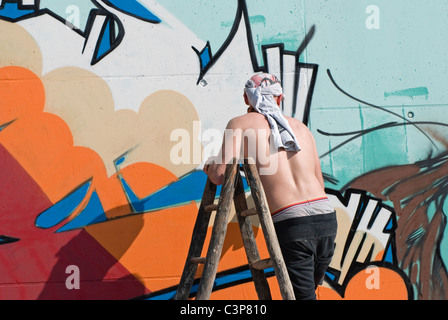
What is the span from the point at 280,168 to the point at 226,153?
0.35 metres

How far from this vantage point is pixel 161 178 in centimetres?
450

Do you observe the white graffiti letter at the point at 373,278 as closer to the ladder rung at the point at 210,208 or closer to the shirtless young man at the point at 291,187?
the shirtless young man at the point at 291,187

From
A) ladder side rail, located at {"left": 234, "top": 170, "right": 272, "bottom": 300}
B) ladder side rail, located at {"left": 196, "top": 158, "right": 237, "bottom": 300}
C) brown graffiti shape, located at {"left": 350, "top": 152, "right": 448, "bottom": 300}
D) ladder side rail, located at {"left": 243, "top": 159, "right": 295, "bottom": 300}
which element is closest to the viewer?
ladder side rail, located at {"left": 243, "top": 159, "right": 295, "bottom": 300}

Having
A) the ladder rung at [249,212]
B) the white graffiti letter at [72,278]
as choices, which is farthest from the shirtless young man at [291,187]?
the white graffiti letter at [72,278]

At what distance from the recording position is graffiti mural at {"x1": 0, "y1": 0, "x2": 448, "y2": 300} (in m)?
4.44

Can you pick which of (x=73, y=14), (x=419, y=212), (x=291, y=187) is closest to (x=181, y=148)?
(x=291, y=187)

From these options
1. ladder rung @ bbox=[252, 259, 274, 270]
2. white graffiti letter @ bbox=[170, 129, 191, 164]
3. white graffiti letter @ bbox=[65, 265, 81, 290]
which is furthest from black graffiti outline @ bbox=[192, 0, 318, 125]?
white graffiti letter @ bbox=[65, 265, 81, 290]

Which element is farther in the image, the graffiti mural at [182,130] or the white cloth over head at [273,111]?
the graffiti mural at [182,130]

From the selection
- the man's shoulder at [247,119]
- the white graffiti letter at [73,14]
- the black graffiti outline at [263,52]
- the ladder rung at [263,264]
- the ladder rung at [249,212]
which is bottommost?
the ladder rung at [263,264]

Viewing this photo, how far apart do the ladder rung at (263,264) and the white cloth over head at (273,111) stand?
2.31 feet

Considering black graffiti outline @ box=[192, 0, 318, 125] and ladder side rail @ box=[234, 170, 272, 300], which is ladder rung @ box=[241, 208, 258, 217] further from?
black graffiti outline @ box=[192, 0, 318, 125]

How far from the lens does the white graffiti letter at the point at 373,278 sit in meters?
4.43

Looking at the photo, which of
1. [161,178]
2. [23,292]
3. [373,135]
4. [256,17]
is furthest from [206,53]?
[23,292]

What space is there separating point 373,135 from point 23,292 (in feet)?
10.2
